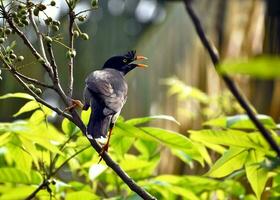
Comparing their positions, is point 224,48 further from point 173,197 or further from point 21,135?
point 21,135

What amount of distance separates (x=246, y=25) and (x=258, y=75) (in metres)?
6.39

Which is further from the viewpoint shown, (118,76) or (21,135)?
(118,76)

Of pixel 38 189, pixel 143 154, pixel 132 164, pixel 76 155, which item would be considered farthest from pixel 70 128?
pixel 143 154

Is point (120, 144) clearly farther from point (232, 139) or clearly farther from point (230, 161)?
point (232, 139)

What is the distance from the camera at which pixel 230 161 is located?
2295 mm

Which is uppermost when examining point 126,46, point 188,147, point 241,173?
point 188,147

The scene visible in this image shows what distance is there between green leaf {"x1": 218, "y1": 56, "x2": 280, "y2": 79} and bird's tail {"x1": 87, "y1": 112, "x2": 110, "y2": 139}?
1499mm

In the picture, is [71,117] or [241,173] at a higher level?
[71,117]

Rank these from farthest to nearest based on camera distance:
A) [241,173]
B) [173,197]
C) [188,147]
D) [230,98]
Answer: [230,98] < [173,197] < [241,173] < [188,147]

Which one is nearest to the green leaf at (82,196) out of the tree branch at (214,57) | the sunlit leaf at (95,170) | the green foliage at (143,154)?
the green foliage at (143,154)

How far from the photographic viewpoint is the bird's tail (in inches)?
90.5

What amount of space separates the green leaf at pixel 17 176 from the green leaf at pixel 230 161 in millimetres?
932

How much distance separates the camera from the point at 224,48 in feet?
22.8

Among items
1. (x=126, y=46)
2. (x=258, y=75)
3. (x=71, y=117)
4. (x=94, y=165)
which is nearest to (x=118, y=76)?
(x=94, y=165)
